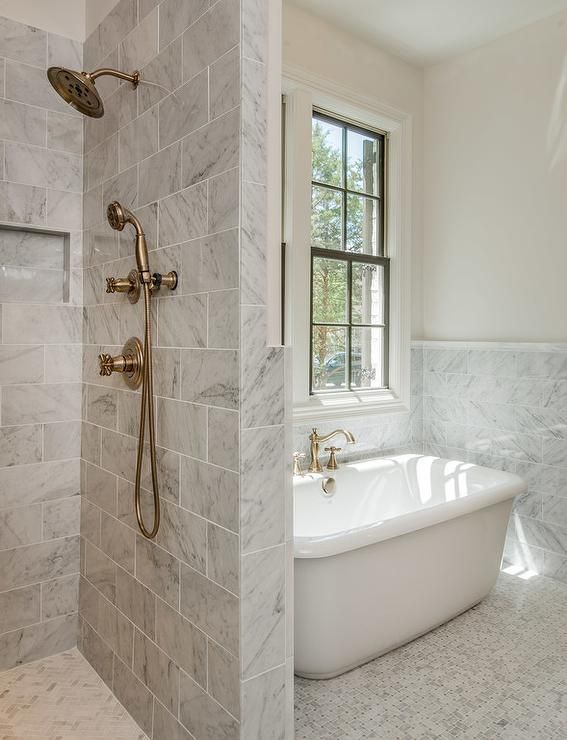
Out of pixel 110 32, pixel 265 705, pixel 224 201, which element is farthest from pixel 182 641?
pixel 110 32

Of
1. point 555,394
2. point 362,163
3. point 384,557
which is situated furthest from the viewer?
point 362,163

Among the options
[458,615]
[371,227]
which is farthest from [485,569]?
[371,227]

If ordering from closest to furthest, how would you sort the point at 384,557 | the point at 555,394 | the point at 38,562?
the point at 384,557, the point at 38,562, the point at 555,394

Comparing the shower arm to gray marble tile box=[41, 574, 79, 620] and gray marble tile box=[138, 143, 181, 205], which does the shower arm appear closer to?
gray marble tile box=[138, 143, 181, 205]

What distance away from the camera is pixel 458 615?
2.69 metres

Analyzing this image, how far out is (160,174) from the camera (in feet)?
6.02

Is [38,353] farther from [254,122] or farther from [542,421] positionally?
[542,421]

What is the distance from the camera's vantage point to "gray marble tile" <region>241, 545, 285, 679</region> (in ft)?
4.99

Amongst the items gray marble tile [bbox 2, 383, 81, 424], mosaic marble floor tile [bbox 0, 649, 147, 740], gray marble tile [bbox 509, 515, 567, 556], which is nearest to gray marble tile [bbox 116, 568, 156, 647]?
mosaic marble floor tile [bbox 0, 649, 147, 740]

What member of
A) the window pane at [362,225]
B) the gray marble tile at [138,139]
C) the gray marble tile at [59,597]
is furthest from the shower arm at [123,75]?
the gray marble tile at [59,597]

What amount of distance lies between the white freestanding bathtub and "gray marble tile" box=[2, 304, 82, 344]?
126cm

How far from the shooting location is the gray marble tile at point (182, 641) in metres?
1.65

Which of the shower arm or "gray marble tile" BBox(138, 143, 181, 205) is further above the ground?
the shower arm

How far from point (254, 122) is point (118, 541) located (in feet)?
4.97
